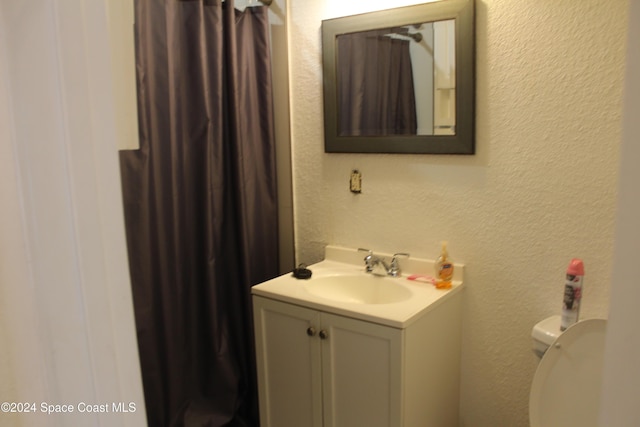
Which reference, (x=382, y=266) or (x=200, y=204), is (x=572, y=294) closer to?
(x=382, y=266)

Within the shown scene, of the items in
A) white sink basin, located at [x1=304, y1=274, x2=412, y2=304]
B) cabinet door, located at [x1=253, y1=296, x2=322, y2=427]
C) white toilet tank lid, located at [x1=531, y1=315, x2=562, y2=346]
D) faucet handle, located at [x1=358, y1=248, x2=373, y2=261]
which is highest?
A: faucet handle, located at [x1=358, y1=248, x2=373, y2=261]

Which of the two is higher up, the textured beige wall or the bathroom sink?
the textured beige wall

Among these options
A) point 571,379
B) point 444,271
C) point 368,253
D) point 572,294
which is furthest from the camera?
point 368,253

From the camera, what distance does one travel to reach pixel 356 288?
214 centimetres

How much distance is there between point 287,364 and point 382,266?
537 mm

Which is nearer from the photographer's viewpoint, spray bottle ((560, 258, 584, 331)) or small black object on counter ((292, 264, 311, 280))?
spray bottle ((560, 258, 584, 331))

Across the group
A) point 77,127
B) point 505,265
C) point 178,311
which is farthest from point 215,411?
point 77,127

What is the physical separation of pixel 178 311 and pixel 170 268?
0.58 ft

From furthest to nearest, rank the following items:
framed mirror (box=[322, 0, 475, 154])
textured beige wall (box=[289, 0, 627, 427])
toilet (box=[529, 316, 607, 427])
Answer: framed mirror (box=[322, 0, 475, 154]), textured beige wall (box=[289, 0, 627, 427]), toilet (box=[529, 316, 607, 427])

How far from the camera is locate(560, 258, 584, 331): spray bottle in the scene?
1691 millimetres

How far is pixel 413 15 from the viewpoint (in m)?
1.96

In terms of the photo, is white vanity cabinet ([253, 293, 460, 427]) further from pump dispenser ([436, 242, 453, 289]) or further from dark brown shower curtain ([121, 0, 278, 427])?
dark brown shower curtain ([121, 0, 278, 427])

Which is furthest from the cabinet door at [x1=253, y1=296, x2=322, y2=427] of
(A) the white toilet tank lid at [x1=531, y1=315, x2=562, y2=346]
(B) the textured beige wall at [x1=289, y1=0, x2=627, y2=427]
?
(A) the white toilet tank lid at [x1=531, y1=315, x2=562, y2=346]

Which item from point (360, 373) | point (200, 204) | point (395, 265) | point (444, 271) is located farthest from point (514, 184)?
point (200, 204)
